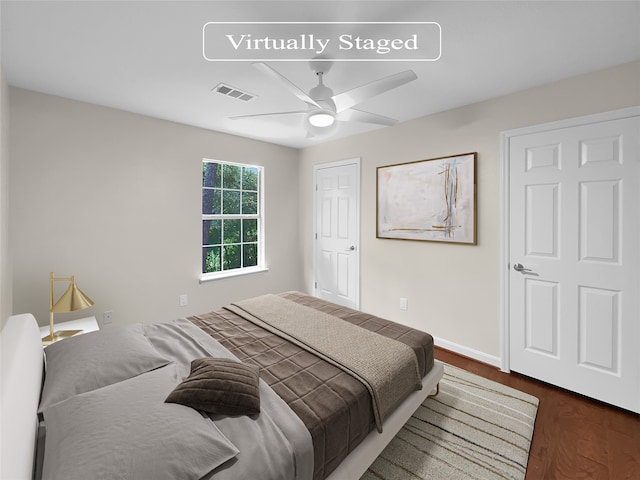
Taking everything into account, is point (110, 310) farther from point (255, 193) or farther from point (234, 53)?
point (234, 53)

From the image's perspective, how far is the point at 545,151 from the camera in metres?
2.38

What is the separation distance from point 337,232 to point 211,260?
1.71 metres

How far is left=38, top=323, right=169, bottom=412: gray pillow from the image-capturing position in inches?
48.8

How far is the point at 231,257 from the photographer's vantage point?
401 cm

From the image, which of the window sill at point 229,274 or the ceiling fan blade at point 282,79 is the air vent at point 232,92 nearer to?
the ceiling fan blade at point 282,79

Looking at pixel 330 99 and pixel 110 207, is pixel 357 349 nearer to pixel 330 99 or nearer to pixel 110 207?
pixel 330 99

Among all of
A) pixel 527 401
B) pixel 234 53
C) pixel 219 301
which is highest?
pixel 234 53

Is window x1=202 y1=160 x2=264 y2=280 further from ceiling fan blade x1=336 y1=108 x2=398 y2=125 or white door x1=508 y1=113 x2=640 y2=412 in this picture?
white door x1=508 y1=113 x2=640 y2=412

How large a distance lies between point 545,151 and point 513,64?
76 centimetres

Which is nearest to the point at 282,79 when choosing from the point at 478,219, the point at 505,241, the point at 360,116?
the point at 360,116

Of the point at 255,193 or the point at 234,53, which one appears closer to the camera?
the point at 234,53

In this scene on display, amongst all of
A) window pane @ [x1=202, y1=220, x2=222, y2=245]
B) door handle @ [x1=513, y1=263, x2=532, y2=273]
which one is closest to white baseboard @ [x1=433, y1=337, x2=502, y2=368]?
door handle @ [x1=513, y1=263, x2=532, y2=273]

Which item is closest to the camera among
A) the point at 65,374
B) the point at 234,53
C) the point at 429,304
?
the point at 65,374

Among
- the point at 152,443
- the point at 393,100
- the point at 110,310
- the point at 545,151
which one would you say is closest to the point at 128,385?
the point at 152,443
